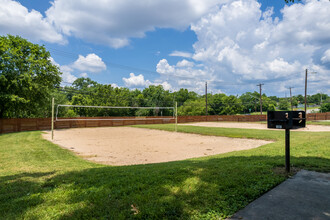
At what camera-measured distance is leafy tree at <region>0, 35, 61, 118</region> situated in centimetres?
2370

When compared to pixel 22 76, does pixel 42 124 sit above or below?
below

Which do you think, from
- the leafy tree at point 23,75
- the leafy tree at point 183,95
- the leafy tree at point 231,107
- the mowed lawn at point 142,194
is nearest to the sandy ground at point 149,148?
the mowed lawn at point 142,194

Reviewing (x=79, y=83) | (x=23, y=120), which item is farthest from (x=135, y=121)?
(x=79, y=83)

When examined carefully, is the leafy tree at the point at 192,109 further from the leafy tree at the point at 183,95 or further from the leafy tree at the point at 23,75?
the leafy tree at the point at 23,75

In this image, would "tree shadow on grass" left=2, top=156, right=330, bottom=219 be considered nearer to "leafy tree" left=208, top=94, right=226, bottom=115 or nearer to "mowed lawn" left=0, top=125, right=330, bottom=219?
"mowed lawn" left=0, top=125, right=330, bottom=219

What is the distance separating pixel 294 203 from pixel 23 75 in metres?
29.3

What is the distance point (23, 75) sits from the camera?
24.4 metres

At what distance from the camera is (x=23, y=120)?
26.8 metres

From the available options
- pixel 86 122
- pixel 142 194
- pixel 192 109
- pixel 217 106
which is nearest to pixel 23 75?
pixel 86 122

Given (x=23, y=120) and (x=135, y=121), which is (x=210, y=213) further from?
(x=135, y=121)

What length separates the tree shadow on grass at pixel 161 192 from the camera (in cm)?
276

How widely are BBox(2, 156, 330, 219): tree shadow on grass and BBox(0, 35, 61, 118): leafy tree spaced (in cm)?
2450

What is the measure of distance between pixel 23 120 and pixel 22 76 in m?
6.16

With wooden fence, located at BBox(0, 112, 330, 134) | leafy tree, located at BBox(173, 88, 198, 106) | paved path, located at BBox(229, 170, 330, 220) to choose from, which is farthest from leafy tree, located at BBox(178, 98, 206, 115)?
paved path, located at BBox(229, 170, 330, 220)
